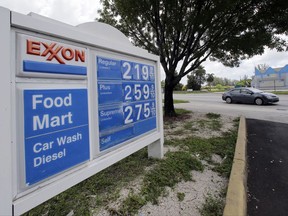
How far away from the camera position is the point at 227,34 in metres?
8.35

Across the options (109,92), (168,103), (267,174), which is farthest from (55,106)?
(168,103)

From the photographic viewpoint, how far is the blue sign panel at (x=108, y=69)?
8.28 ft

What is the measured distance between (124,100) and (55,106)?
3.97 feet

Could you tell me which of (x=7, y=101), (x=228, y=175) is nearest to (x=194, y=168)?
(x=228, y=175)

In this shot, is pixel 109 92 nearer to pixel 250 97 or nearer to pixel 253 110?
pixel 253 110

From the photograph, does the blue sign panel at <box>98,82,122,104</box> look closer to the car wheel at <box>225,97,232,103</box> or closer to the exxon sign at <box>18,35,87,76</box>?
the exxon sign at <box>18,35,87,76</box>

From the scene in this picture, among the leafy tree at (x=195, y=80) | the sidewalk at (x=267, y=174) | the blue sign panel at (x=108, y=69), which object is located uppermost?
the leafy tree at (x=195, y=80)

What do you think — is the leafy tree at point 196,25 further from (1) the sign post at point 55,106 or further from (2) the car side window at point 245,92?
(2) the car side window at point 245,92

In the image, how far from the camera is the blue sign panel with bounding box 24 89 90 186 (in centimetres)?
172

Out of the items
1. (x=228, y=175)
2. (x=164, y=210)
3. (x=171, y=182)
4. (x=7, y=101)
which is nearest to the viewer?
(x=7, y=101)

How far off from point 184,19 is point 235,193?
23.9ft

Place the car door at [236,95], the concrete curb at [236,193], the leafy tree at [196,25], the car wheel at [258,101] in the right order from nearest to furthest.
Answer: the concrete curb at [236,193] → the leafy tree at [196,25] → the car wheel at [258,101] → the car door at [236,95]

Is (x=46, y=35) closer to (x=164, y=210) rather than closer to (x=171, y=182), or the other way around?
(x=164, y=210)

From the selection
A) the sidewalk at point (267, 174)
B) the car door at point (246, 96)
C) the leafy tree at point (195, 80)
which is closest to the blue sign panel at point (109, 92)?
the sidewalk at point (267, 174)
